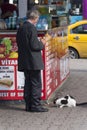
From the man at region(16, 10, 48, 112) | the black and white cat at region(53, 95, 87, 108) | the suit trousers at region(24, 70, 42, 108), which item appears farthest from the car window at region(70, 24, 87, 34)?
the suit trousers at region(24, 70, 42, 108)

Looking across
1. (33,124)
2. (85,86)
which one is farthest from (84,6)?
(33,124)

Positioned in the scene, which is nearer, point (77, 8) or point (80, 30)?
A: point (80, 30)

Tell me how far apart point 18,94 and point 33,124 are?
1.55m

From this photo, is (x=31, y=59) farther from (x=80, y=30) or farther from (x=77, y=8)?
(x=77, y=8)

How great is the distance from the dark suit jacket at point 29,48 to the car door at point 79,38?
996 cm

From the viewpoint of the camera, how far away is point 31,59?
9.00 m

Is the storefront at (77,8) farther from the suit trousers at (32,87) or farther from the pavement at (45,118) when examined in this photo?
the suit trousers at (32,87)

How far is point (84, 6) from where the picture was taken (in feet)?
89.8

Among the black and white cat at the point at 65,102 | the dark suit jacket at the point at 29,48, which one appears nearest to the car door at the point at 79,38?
the black and white cat at the point at 65,102

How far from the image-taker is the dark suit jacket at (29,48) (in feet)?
29.2

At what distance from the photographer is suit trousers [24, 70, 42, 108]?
9.13m

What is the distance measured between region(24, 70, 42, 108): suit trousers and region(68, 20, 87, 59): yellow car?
985 cm

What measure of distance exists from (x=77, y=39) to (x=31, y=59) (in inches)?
401

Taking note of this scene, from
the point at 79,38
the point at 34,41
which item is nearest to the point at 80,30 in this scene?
the point at 79,38
